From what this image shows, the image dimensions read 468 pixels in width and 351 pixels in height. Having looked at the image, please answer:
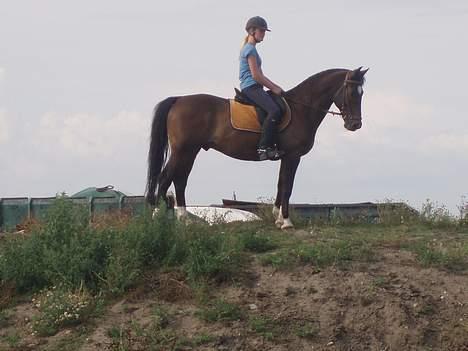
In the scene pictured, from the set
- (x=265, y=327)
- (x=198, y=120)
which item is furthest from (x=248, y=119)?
(x=265, y=327)

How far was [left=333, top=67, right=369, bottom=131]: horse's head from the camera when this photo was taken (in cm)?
1433

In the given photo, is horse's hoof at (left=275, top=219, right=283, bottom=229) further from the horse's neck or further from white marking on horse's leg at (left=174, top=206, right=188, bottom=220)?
the horse's neck

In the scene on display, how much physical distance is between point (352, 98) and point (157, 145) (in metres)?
2.96

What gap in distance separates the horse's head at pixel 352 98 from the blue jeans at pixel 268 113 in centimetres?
104

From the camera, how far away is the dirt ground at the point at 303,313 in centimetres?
977

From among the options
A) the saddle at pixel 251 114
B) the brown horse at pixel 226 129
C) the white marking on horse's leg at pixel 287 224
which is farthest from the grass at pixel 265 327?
the saddle at pixel 251 114

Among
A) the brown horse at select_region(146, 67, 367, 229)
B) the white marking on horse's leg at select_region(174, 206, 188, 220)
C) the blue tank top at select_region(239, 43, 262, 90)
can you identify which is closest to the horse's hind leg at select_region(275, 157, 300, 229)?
the brown horse at select_region(146, 67, 367, 229)

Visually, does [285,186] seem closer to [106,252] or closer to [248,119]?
[248,119]

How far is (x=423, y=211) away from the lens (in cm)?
1466

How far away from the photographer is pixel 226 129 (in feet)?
47.1

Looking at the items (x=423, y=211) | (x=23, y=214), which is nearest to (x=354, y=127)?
(x=423, y=211)

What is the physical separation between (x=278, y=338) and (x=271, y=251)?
2260 mm

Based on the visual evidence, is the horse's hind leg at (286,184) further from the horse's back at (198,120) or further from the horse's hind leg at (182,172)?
the horse's hind leg at (182,172)

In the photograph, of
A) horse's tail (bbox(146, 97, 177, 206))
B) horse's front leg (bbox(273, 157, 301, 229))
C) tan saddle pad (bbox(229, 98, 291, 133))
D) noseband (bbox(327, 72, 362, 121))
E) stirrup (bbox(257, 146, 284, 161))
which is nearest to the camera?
horse's front leg (bbox(273, 157, 301, 229))
